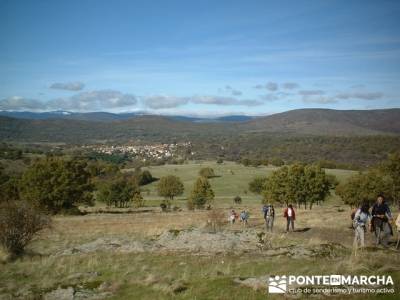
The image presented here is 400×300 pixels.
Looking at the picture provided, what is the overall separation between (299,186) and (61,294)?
6859cm

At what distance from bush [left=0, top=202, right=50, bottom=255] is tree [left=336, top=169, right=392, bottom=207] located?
180ft

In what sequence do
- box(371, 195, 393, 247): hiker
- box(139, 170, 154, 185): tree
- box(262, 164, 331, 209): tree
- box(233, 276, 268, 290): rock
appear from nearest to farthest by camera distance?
box(233, 276, 268, 290): rock → box(371, 195, 393, 247): hiker → box(262, 164, 331, 209): tree → box(139, 170, 154, 185): tree

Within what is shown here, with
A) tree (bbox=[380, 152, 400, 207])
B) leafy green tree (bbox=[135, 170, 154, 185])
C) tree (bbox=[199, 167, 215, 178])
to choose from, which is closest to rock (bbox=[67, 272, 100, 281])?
tree (bbox=[380, 152, 400, 207])

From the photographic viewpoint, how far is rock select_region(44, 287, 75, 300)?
39.6ft

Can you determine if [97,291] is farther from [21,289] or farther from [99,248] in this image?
[99,248]

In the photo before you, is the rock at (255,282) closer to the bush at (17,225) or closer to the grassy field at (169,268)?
the grassy field at (169,268)

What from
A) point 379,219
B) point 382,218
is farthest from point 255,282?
point 379,219

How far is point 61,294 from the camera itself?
12305 millimetres

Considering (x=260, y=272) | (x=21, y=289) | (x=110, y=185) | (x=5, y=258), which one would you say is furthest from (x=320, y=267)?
(x=110, y=185)

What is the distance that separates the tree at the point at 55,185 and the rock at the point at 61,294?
159 feet

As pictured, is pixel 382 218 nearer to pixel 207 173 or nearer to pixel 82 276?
pixel 82 276

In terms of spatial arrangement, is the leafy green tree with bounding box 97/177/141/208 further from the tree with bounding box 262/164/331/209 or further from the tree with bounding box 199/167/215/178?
the tree with bounding box 199/167/215/178

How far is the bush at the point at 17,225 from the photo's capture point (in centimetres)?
1981

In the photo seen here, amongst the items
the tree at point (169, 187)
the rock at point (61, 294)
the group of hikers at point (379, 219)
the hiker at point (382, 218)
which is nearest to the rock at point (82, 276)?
the rock at point (61, 294)
